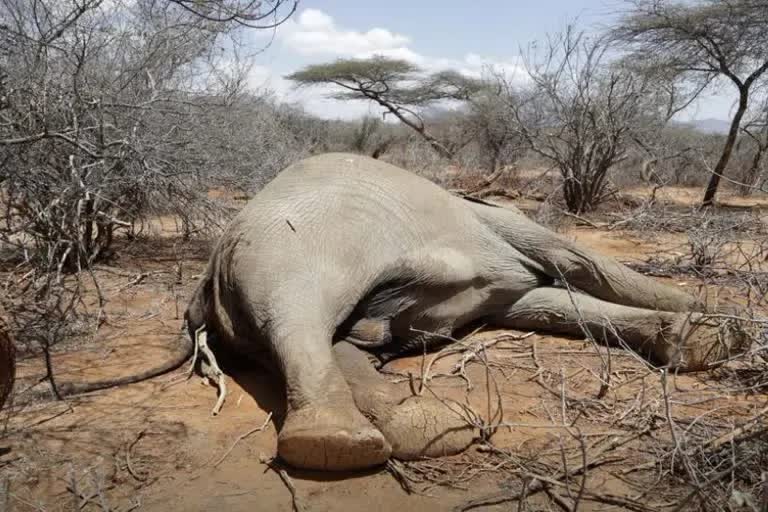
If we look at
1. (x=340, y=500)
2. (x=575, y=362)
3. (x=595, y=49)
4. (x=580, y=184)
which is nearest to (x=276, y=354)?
(x=340, y=500)

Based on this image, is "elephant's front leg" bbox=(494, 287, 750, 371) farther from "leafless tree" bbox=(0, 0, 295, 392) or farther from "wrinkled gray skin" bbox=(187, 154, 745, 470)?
"leafless tree" bbox=(0, 0, 295, 392)

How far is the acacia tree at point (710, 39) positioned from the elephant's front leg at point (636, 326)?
811 cm

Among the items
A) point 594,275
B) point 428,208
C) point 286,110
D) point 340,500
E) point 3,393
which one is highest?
point 286,110

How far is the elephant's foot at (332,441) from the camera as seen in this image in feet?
7.21

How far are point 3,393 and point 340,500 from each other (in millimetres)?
1110

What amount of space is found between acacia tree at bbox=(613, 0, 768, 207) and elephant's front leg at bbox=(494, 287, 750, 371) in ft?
26.6

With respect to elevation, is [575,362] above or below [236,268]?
below

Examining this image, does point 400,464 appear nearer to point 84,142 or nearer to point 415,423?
point 415,423

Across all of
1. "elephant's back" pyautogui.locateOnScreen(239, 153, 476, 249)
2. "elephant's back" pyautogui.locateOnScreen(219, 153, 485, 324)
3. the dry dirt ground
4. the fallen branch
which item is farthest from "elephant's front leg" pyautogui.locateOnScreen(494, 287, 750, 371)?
the fallen branch

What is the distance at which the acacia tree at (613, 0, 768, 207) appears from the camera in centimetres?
1150

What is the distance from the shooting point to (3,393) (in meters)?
2.13

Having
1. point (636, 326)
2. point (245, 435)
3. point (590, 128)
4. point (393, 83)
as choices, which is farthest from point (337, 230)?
point (393, 83)

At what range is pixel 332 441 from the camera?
2188 mm

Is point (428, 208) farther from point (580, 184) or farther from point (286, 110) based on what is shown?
point (286, 110)
